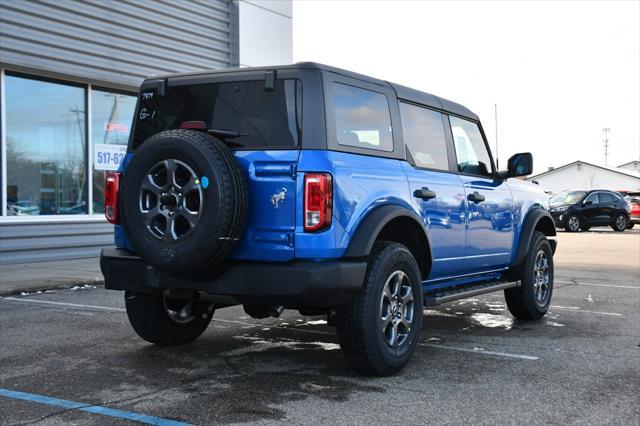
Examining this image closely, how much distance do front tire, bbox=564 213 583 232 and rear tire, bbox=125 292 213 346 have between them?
80.0 ft

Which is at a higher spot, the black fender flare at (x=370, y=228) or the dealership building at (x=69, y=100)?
the dealership building at (x=69, y=100)

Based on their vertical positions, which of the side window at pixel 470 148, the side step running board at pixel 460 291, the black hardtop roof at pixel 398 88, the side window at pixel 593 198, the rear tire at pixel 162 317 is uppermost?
the black hardtop roof at pixel 398 88

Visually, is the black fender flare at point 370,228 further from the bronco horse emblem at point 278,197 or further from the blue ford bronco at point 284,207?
the bronco horse emblem at point 278,197

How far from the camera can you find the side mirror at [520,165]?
22.8 feet

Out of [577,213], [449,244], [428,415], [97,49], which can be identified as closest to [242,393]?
[428,415]

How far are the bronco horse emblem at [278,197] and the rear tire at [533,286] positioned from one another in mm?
3494

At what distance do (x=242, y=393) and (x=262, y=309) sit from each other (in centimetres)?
64

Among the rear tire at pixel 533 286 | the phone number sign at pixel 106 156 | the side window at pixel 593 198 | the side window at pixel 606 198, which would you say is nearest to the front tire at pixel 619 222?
the side window at pixel 606 198

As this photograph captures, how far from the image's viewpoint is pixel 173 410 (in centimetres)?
403

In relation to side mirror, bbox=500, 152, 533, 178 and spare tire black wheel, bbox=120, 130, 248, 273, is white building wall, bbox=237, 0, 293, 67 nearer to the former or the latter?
side mirror, bbox=500, 152, 533, 178

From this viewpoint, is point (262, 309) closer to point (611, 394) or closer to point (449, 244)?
point (449, 244)

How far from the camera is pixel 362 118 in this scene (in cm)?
508

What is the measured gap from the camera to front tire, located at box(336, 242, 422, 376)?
463 cm

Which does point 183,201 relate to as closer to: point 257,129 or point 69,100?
point 257,129
